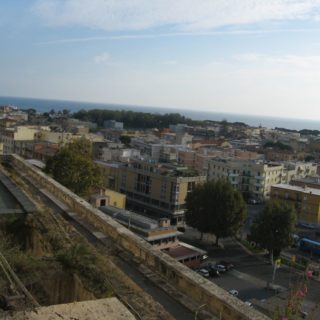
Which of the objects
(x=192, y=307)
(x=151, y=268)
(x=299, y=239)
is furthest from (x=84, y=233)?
(x=299, y=239)

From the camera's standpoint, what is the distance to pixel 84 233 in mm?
7461

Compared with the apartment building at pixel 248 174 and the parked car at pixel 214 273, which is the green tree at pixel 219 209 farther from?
the apartment building at pixel 248 174

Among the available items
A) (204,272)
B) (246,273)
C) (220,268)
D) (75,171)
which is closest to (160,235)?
(204,272)

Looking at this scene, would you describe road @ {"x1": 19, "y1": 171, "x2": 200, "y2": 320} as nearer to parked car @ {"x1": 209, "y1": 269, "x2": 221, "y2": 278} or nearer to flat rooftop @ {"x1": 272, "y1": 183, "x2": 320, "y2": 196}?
parked car @ {"x1": 209, "y1": 269, "x2": 221, "y2": 278}

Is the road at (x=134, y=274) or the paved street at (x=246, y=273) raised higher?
the road at (x=134, y=274)

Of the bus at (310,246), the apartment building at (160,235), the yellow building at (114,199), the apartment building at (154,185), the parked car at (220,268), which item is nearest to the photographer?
the apartment building at (160,235)

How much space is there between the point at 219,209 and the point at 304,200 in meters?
13.7

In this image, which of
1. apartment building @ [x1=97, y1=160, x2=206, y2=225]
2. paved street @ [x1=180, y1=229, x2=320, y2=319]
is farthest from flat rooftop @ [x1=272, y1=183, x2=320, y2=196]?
paved street @ [x1=180, y1=229, x2=320, y2=319]

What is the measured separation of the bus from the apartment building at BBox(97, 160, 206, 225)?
10.0 metres

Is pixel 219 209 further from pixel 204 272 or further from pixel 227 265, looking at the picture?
pixel 204 272

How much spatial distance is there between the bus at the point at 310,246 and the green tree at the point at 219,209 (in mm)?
5961

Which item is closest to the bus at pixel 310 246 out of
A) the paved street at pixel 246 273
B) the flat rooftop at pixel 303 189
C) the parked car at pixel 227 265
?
the paved street at pixel 246 273

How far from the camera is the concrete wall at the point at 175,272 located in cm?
445

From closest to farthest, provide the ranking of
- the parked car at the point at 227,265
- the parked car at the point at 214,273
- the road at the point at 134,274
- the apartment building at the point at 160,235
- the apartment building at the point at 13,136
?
the road at the point at 134,274 → the apartment building at the point at 160,235 → the parked car at the point at 214,273 → the parked car at the point at 227,265 → the apartment building at the point at 13,136
